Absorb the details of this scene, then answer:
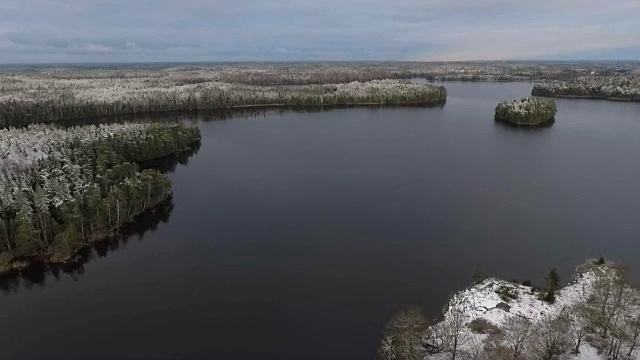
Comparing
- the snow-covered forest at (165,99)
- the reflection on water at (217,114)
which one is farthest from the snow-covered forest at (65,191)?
the snow-covered forest at (165,99)

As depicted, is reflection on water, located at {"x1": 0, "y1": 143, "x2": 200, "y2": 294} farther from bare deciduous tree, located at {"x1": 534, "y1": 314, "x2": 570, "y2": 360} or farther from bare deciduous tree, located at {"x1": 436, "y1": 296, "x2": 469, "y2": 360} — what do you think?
bare deciduous tree, located at {"x1": 534, "y1": 314, "x2": 570, "y2": 360}

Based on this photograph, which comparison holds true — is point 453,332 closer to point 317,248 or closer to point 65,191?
point 317,248

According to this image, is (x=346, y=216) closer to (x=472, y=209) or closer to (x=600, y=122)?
(x=472, y=209)

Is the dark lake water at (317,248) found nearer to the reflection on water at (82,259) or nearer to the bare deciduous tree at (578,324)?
the reflection on water at (82,259)

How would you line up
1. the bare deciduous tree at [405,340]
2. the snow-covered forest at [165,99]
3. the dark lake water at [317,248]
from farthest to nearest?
the snow-covered forest at [165,99] → the dark lake water at [317,248] → the bare deciduous tree at [405,340]

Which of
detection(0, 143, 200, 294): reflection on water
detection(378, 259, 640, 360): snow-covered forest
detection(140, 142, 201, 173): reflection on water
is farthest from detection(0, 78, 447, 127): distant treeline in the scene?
detection(378, 259, 640, 360): snow-covered forest

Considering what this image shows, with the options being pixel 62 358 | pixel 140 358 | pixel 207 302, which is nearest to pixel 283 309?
pixel 207 302
